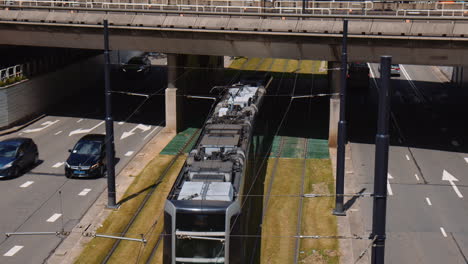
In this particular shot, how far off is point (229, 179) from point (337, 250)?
6.90m

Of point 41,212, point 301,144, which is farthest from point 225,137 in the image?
point 301,144

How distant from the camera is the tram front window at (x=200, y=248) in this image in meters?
19.1

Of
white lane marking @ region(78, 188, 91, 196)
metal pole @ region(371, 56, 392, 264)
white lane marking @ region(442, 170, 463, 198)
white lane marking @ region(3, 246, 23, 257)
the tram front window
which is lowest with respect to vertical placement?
white lane marking @ region(3, 246, 23, 257)

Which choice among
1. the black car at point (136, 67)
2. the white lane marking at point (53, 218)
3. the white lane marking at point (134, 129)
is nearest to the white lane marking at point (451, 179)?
the white lane marking at point (53, 218)

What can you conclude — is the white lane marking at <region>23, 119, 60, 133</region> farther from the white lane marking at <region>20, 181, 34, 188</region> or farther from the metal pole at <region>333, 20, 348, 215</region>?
the metal pole at <region>333, 20, 348, 215</region>

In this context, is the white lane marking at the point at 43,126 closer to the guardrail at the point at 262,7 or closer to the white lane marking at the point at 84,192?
the guardrail at the point at 262,7

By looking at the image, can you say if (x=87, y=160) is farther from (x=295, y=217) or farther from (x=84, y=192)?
(x=295, y=217)

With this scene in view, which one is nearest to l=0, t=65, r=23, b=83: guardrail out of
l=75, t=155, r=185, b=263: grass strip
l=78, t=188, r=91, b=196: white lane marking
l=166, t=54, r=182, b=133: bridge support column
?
l=166, t=54, r=182, b=133: bridge support column

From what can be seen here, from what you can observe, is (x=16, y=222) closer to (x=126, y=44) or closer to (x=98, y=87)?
(x=126, y=44)

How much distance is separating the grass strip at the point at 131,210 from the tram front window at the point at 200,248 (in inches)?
246

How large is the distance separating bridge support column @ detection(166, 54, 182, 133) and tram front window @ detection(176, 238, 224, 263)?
23822mm

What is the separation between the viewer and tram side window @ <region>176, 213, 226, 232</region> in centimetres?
1912

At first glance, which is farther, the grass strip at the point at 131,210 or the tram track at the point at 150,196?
the grass strip at the point at 131,210

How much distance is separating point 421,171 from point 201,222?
19591 millimetres
